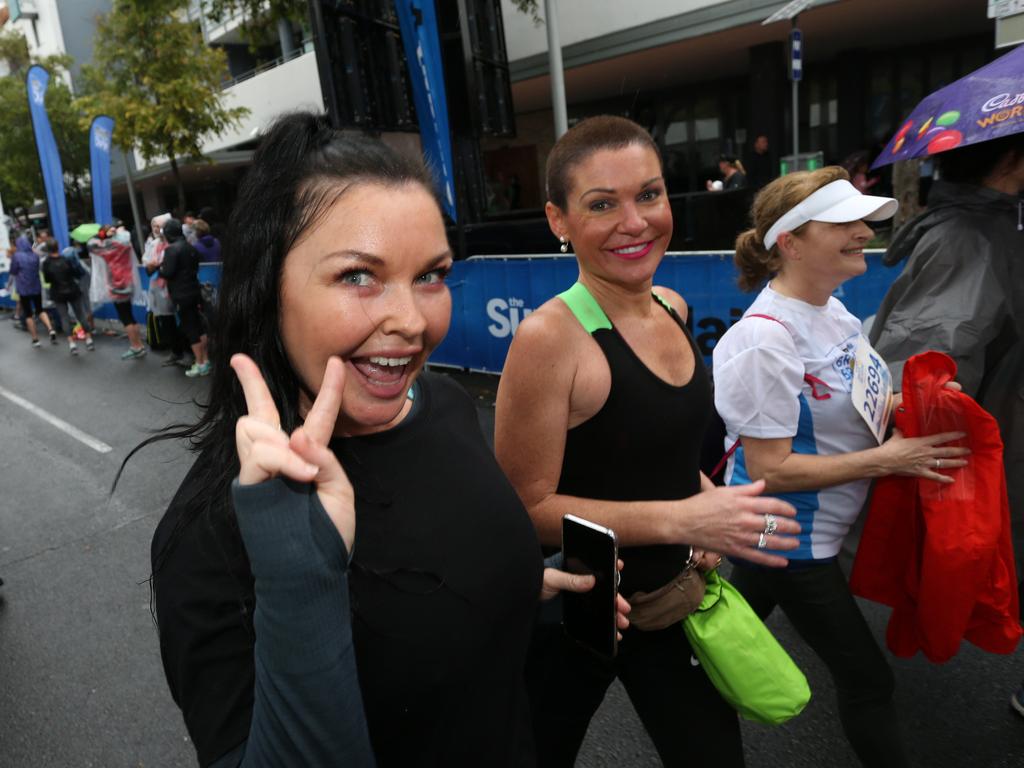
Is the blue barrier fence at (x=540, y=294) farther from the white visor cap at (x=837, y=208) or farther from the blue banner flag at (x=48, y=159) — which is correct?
the blue banner flag at (x=48, y=159)

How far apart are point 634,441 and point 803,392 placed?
666mm

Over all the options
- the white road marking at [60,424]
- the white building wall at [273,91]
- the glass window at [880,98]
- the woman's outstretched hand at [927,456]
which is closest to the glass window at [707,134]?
the glass window at [880,98]

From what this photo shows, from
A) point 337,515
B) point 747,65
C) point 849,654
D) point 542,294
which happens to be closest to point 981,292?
point 849,654

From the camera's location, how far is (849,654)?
2137 millimetres

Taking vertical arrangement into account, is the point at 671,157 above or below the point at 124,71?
below

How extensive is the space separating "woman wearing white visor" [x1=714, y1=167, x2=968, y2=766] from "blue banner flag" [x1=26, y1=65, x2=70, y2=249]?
727 inches

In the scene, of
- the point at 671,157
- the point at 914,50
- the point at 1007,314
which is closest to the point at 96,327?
the point at 671,157

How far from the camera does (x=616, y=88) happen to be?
19469 millimetres

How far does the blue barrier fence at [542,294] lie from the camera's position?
18.4 ft

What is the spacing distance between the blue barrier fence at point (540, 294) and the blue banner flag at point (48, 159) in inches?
506

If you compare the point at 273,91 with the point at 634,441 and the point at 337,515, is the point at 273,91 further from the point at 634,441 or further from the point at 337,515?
the point at 337,515

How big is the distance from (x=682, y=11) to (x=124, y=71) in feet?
46.6

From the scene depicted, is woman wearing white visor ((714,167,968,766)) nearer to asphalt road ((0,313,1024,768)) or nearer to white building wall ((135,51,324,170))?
asphalt road ((0,313,1024,768))

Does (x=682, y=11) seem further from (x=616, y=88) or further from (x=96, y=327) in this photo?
(x=96, y=327)
